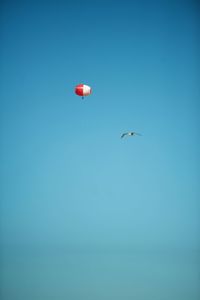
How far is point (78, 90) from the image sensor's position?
947 inches

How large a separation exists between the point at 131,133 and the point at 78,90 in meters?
4.08

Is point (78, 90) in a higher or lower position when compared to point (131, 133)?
higher

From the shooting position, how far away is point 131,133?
23.9m
